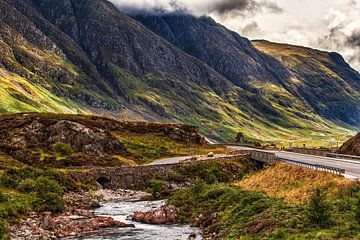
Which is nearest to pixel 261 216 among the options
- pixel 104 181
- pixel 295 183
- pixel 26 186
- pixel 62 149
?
pixel 295 183

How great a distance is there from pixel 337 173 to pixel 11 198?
47.9m

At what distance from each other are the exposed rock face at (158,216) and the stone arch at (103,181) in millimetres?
36468

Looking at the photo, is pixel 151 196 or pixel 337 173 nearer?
pixel 337 173

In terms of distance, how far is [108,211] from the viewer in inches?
3036

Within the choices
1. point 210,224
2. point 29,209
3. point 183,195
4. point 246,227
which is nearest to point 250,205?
point 210,224

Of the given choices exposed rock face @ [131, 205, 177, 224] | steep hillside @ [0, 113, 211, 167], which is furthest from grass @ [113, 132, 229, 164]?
exposed rock face @ [131, 205, 177, 224]

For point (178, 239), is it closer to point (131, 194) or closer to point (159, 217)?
point (159, 217)

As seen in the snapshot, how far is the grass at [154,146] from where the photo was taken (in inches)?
5960

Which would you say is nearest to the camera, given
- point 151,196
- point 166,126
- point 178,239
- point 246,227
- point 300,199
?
point 246,227

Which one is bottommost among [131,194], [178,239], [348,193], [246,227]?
[131,194]

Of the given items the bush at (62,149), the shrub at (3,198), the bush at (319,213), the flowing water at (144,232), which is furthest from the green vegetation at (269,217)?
the bush at (62,149)

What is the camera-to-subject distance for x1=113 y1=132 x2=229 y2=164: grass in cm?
15138

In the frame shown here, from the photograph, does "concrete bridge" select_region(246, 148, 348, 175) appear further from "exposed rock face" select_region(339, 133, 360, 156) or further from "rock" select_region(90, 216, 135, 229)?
"rock" select_region(90, 216, 135, 229)

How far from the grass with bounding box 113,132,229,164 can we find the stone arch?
33566mm
